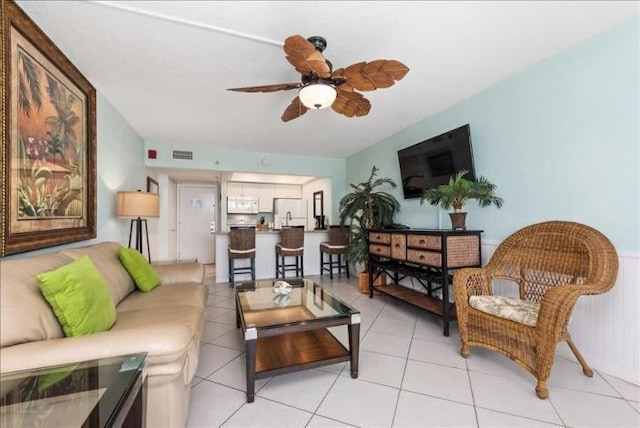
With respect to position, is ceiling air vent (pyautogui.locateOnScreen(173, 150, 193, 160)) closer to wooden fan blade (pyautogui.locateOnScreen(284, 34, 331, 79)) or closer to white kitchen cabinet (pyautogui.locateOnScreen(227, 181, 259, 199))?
white kitchen cabinet (pyautogui.locateOnScreen(227, 181, 259, 199))

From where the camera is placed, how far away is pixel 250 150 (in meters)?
4.90

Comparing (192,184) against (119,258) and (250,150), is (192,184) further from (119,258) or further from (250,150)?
(119,258)

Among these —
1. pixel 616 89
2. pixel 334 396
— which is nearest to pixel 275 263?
pixel 334 396

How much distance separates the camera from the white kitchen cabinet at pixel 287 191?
7.13 meters

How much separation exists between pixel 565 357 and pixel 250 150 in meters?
4.71

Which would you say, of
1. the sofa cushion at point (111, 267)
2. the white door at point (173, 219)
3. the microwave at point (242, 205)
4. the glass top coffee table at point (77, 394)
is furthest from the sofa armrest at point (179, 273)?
the microwave at point (242, 205)

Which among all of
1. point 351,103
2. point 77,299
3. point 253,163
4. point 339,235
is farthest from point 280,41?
point 339,235

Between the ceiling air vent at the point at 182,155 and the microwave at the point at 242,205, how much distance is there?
2.01 meters

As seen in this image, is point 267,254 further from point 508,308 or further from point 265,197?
point 508,308

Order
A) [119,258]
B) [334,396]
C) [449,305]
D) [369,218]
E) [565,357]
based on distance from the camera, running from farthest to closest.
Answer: [369,218] < [449,305] < [119,258] < [565,357] < [334,396]

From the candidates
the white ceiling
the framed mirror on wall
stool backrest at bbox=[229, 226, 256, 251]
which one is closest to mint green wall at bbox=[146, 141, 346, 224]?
the framed mirror on wall

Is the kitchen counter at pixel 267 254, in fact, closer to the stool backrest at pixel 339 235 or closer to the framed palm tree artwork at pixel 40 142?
the stool backrest at pixel 339 235

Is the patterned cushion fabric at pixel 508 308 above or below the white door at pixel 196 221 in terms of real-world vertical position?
below

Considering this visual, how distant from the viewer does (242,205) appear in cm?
665
